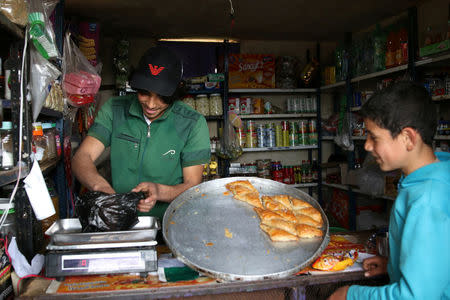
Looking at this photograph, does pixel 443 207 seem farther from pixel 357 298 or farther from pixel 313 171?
pixel 313 171

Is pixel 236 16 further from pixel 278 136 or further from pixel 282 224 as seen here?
pixel 282 224

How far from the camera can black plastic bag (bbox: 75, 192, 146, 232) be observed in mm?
1310

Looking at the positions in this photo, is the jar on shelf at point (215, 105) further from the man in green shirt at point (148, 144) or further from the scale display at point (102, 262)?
the scale display at point (102, 262)

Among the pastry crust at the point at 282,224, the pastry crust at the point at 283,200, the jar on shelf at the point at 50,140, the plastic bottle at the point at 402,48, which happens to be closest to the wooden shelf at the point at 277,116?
the plastic bottle at the point at 402,48

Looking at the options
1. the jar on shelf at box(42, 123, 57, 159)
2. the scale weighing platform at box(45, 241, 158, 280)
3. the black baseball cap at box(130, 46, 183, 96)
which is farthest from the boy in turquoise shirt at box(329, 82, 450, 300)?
the jar on shelf at box(42, 123, 57, 159)

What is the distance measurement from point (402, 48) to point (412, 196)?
302cm

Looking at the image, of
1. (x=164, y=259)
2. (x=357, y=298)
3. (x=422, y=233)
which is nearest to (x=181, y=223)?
(x=164, y=259)

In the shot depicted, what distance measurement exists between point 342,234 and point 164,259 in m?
1.07

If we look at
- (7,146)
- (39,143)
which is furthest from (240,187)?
(39,143)

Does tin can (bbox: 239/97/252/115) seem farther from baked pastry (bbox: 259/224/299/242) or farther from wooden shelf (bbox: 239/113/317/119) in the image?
baked pastry (bbox: 259/224/299/242)

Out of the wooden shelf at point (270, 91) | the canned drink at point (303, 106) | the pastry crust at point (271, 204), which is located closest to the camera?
the pastry crust at point (271, 204)

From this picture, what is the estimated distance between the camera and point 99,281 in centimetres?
136

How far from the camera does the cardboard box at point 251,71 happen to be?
4883 millimetres

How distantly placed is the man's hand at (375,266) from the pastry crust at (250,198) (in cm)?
54
